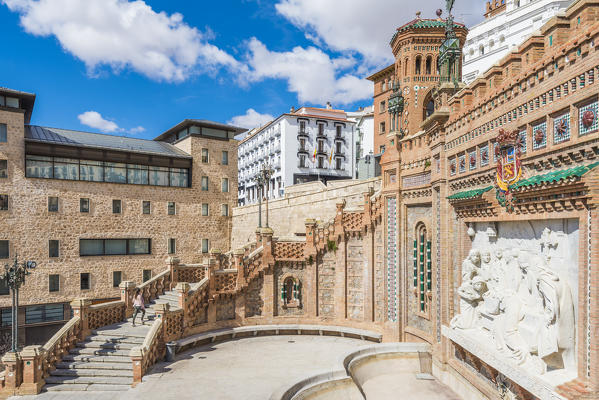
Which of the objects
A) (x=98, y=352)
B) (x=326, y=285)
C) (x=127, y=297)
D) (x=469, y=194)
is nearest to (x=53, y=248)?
(x=127, y=297)

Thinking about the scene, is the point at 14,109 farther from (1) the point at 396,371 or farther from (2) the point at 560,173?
(2) the point at 560,173

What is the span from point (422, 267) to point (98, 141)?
2805cm

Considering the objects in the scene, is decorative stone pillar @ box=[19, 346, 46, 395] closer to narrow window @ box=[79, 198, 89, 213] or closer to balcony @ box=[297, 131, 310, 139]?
narrow window @ box=[79, 198, 89, 213]

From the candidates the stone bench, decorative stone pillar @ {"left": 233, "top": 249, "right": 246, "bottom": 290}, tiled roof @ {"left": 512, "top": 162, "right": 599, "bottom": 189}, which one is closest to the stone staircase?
the stone bench

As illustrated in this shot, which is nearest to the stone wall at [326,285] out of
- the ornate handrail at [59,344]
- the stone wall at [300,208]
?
the stone wall at [300,208]

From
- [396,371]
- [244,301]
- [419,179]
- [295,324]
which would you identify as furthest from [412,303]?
[244,301]

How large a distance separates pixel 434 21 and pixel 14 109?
28232 mm

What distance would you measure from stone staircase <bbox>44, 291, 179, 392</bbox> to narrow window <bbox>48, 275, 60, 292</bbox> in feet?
47.6

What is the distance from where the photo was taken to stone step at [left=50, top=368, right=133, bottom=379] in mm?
14422

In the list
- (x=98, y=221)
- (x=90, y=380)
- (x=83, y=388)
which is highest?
(x=98, y=221)

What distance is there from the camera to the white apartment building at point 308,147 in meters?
55.5

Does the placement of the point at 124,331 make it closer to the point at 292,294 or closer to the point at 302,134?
the point at 292,294

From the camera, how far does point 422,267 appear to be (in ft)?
53.4

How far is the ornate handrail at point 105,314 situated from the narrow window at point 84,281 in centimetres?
1382
